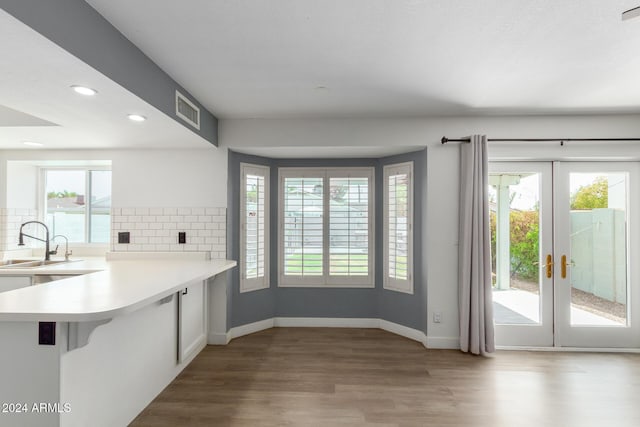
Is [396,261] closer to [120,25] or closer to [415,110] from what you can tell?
[415,110]

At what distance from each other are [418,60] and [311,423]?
254 centimetres

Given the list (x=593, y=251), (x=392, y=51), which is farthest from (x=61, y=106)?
(x=593, y=251)

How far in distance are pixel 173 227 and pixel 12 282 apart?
1337mm

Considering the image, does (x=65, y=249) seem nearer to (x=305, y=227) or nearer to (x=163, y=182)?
(x=163, y=182)

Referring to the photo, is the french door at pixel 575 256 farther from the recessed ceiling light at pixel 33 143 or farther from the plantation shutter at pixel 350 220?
the recessed ceiling light at pixel 33 143

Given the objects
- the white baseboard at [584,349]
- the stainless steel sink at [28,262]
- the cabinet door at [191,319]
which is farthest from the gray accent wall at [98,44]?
the white baseboard at [584,349]

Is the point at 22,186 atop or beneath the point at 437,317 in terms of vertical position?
atop

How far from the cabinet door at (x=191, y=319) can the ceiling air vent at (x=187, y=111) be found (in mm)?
1413

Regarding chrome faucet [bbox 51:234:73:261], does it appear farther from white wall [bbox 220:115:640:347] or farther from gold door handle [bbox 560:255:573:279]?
gold door handle [bbox 560:255:573:279]

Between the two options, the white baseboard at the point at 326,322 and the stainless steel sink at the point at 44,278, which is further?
the white baseboard at the point at 326,322

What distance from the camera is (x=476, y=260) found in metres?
3.26

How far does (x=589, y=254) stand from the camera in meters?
3.43

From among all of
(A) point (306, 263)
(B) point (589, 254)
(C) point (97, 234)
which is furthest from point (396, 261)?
(C) point (97, 234)

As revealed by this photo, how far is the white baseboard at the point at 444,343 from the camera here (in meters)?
3.41
